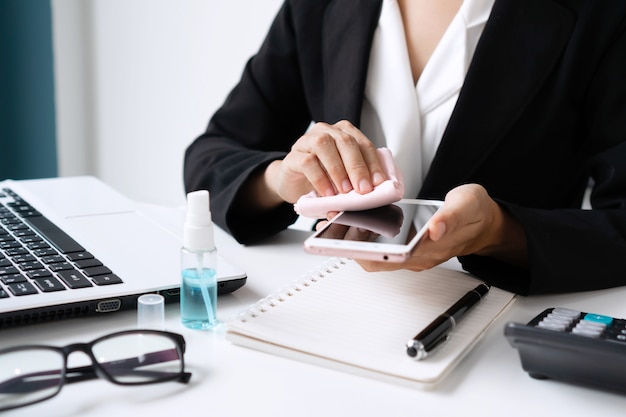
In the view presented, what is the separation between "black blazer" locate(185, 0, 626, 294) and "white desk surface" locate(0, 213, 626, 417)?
23cm

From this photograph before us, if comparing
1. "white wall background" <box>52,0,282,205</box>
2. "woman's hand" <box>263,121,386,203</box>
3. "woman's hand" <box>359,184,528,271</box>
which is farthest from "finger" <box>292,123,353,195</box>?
"white wall background" <box>52,0,282,205</box>

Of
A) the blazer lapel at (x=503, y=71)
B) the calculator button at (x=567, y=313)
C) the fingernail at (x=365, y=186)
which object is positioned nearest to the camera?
the calculator button at (x=567, y=313)

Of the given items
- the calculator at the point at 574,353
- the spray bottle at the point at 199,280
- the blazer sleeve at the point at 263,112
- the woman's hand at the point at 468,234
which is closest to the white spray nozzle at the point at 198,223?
the spray bottle at the point at 199,280

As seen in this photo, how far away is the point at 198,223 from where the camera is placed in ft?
2.10

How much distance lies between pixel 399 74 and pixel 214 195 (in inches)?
11.8

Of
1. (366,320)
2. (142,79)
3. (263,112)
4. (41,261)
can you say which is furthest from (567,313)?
(142,79)

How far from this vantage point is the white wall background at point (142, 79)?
2303 mm

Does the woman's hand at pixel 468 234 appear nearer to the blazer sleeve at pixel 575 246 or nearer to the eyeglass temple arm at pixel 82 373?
the blazer sleeve at pixel 575 246

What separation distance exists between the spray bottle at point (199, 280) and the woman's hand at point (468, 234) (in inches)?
5.3

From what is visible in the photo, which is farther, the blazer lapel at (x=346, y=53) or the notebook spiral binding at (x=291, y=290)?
the blazer lapel at (x=346, y=53)

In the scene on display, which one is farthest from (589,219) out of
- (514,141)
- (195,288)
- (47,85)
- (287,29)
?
(47,85)

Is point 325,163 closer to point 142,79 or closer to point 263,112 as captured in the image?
point 263,112

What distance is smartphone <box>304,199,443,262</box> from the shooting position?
0.59m

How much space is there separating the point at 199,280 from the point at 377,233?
16cm
